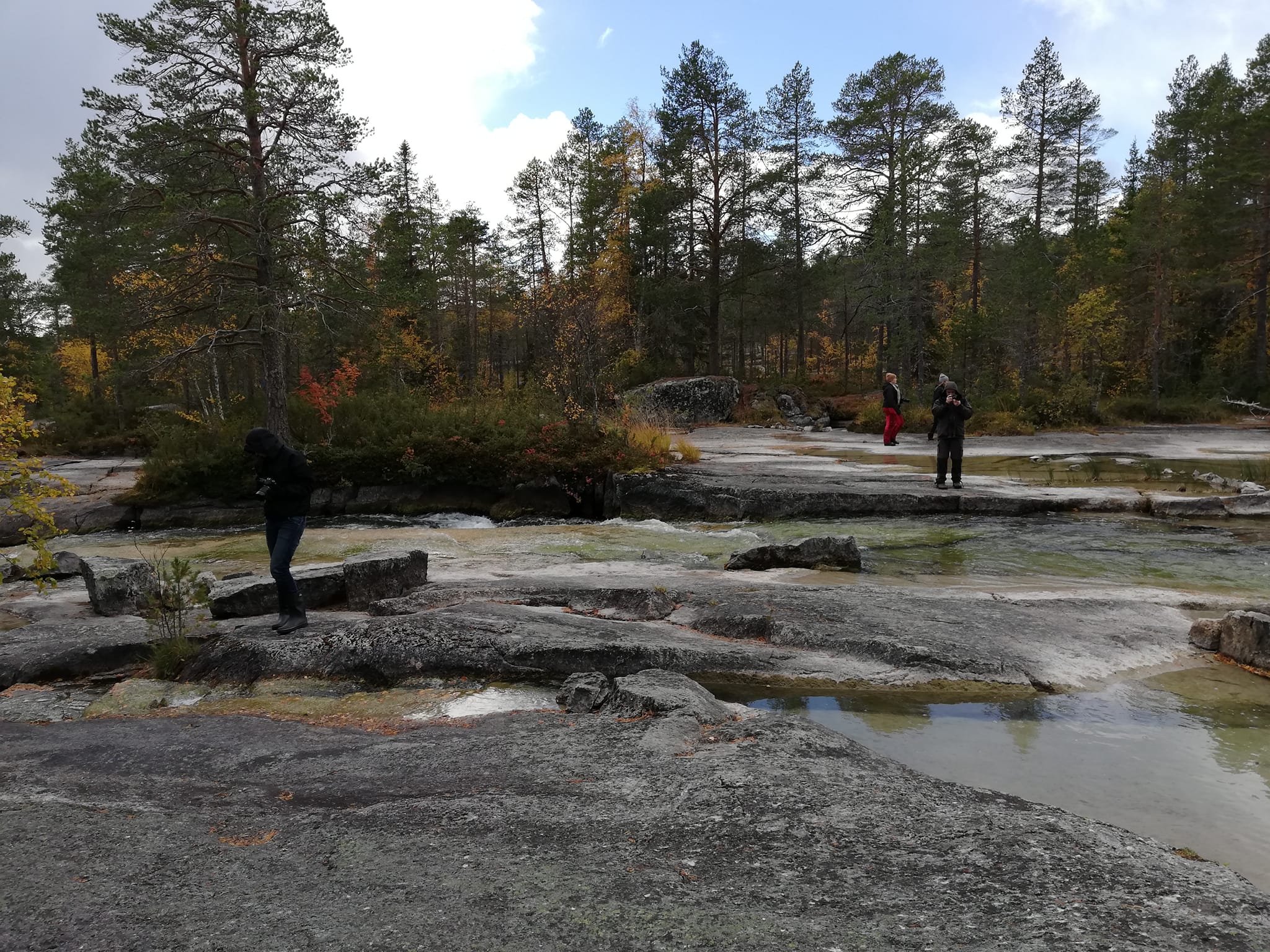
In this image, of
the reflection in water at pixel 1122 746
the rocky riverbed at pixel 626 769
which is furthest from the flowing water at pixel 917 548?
the reflection in water at pixel 1122 746

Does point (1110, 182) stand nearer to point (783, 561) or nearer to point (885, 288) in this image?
point (885, 288)

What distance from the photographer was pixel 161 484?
16500 mm

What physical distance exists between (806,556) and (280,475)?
602cm

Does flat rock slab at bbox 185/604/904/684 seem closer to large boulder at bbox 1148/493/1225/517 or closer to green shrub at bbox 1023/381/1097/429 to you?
large boulder at bbox 1148/493/1225/517

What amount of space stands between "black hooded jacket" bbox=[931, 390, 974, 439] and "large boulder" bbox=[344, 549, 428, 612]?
9.45 meters

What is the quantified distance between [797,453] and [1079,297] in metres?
18.8

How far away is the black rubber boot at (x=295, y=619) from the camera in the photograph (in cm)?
620

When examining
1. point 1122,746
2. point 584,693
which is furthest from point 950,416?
point 584,693

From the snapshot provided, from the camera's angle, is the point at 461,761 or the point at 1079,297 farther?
the point at 1079,297

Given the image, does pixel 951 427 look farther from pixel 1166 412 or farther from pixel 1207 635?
pixel 1166 412

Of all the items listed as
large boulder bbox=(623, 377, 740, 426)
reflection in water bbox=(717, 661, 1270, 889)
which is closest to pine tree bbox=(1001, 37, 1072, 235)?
large boulder bbox=(623, 377, 740, 426)

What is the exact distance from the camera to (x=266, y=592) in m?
7.11

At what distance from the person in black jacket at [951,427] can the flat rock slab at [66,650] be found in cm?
1180

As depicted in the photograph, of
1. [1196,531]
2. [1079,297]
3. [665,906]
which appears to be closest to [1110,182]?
[1079,297]
